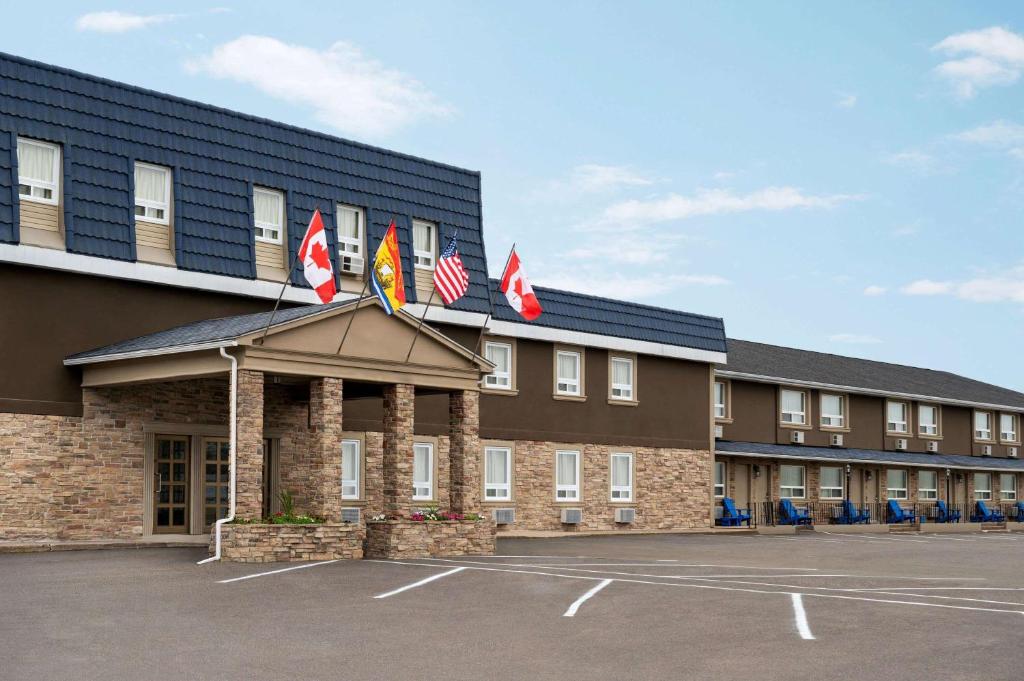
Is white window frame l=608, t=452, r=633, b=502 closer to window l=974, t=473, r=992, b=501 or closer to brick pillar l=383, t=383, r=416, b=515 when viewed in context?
brick pillar l=383, t=383, r=416, b=515

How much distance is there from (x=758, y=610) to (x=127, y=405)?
1401cm

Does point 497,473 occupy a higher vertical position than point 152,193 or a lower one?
lower

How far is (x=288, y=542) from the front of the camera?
792 inches

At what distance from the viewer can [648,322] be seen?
119 ft

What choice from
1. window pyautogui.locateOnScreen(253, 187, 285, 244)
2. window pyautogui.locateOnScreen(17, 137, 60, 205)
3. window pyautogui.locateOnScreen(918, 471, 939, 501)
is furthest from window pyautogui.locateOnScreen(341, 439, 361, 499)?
window pyautogui.locateOnScreen(918, 471, 939, 501)

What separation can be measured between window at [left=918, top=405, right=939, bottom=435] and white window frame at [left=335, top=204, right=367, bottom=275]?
31.0 m

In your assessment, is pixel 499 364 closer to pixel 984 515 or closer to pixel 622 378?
pixel 622 378

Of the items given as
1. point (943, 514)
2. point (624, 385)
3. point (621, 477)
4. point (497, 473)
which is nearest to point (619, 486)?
point (621, 477)

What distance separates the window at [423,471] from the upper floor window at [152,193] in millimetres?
8411

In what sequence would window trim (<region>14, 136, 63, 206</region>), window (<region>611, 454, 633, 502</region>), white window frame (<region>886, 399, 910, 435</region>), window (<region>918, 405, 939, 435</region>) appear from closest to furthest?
window trim (<region>14, 136, 63, 206</region>), window (<region>611, 454, 633, 502</region>), white window frame (<region>886, 399, 910, 435</region>), window (<region>918, 405, 939, 435</region>)

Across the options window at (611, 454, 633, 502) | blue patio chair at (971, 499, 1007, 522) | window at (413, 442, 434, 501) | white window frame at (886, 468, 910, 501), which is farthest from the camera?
blue patio chair at (971, 499, 1007, 522)

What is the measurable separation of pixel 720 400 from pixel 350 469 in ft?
57.6

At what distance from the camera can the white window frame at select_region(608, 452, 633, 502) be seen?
113ft

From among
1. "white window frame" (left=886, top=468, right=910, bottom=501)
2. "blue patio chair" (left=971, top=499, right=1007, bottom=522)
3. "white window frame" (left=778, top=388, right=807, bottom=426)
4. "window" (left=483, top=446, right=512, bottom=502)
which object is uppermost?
"white window frame" (left=778, top=388, right=807, bottom=426)
